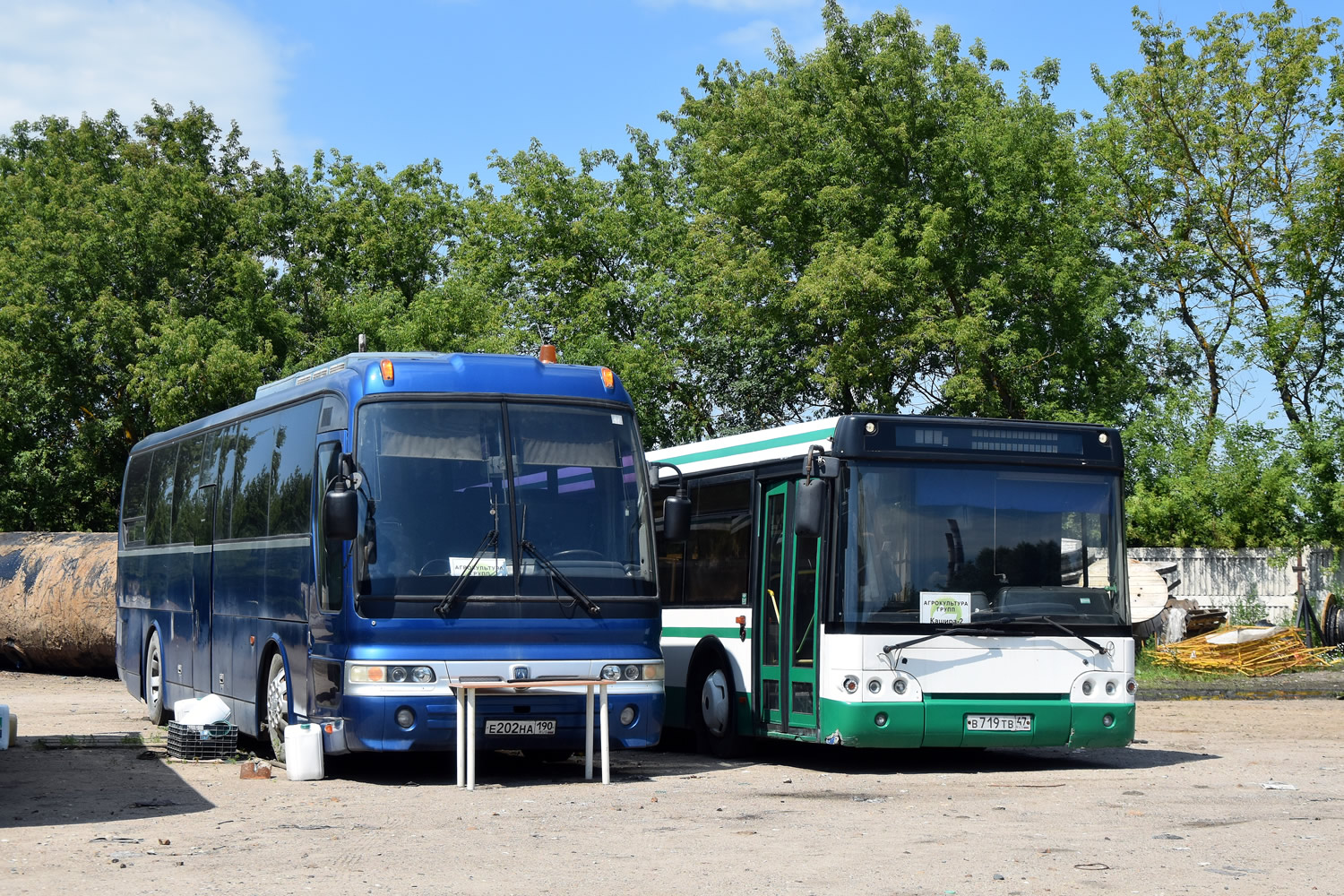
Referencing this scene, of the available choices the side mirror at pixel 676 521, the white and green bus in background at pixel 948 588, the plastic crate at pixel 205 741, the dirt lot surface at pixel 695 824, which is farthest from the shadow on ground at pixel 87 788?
the white and green bus in background at pixel 948 588

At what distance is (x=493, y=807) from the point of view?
11375 mm

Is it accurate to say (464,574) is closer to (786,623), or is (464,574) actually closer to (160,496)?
(786,623)

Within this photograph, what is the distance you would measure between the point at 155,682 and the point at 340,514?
8153mm

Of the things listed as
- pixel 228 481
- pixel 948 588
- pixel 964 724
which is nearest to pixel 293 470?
pixel 228 481

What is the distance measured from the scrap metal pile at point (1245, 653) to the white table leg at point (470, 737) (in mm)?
18324

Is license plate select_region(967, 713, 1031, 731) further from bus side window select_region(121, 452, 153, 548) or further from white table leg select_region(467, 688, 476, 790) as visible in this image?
bus side window select_region(121, 452, 153, 548)

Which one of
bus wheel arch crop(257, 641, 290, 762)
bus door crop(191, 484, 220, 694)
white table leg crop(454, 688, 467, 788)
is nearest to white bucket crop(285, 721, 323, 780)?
bus wheel arch crop(257, 641, 290, 762)

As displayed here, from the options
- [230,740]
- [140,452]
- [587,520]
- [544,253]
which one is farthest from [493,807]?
[544,253]

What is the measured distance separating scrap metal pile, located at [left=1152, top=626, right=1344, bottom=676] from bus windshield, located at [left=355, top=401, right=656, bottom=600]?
17.3m

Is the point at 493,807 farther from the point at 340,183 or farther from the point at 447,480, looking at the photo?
the point at 340,183

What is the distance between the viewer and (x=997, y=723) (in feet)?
44.8

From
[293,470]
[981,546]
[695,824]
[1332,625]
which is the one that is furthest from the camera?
[1332,625]

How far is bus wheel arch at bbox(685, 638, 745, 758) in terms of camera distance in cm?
1534

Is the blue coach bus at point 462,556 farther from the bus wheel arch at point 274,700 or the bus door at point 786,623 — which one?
the bus door at point 786,623
